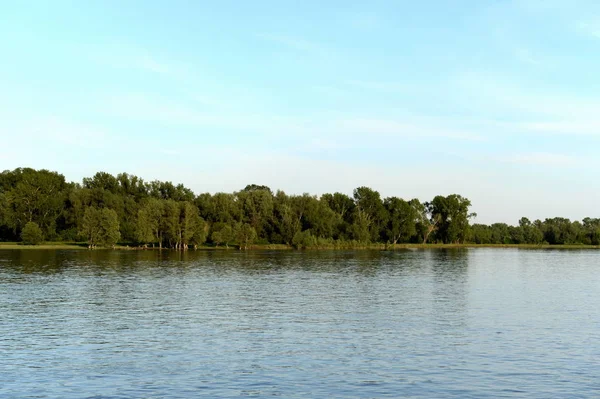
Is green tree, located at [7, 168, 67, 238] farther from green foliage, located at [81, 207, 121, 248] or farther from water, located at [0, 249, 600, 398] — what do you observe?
water, located at [0, 249, 600, 398]

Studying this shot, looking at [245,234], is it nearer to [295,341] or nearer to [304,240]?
[304,240]

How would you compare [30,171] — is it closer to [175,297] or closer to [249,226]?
[249,226]

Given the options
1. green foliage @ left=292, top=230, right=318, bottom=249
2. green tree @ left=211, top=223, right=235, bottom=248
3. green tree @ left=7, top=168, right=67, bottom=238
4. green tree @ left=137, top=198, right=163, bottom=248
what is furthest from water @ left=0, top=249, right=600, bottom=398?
green tree @ left=7, top=168, right=67, bottom=238

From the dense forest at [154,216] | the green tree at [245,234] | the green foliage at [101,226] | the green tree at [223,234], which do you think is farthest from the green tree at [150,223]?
the green tree at [245,234]

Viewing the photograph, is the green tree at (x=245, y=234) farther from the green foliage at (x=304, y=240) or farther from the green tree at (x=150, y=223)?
the green tree at (x=150, y=223)

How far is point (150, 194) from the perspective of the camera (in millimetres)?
196250

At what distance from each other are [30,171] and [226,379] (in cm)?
17243

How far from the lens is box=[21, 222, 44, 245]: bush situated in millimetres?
161375

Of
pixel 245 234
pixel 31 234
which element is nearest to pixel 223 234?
pixel 245 234

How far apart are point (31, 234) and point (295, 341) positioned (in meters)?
147

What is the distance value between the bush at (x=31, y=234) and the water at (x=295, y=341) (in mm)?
104204

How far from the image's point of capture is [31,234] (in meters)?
162

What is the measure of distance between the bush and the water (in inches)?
4103

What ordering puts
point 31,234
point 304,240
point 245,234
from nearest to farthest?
point 31,234 → point 245,234 → point 304,240
